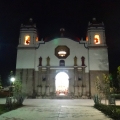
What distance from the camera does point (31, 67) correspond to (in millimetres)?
35406

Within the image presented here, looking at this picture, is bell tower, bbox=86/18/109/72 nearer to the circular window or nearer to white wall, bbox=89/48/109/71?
white wall, bbox=89/48/109/71

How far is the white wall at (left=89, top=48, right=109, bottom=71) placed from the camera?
35062mm

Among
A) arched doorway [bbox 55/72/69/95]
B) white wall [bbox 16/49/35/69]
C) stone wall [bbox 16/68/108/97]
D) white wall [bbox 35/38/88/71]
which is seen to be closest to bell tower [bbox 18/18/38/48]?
white wall [bbox 16/49/35/69]

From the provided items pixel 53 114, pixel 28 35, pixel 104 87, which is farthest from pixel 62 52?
pixel 53 114

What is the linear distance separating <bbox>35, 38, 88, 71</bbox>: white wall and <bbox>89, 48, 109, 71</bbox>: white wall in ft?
4.02

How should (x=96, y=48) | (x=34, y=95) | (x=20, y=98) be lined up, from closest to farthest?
(x=20, y=98), (x=34, y=95), (x=96, y=48)

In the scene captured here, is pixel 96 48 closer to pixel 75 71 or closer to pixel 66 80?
pixel 75 71

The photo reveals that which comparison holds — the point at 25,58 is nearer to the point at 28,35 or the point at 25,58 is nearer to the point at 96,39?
the point at 28,35

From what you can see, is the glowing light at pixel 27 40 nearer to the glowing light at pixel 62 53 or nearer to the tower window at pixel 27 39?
the tower window at pixel 27 39

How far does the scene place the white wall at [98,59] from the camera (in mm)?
35062

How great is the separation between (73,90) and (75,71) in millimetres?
3788

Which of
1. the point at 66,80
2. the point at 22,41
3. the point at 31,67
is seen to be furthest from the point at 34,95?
the point at 22,41

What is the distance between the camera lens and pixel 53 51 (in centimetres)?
3659

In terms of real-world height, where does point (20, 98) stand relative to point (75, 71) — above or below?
below
